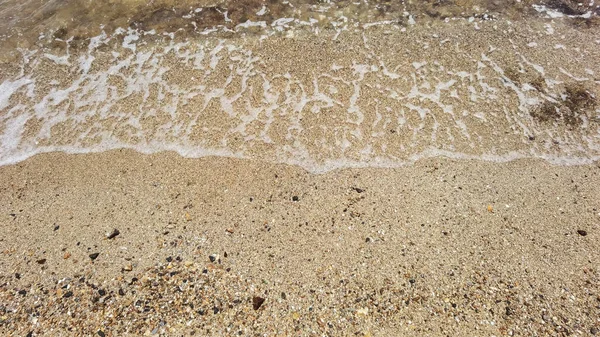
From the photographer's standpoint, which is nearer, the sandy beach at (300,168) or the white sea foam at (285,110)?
the sandy beach at (300,168)

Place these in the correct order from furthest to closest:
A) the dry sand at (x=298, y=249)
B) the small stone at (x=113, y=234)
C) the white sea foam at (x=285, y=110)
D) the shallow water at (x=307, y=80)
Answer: the shallow water at (x=307, y=80) < the white sea foam at (x=285, y=110) < the small stone at (x=113, y=234) < the dry sand at (x=298, y=249)

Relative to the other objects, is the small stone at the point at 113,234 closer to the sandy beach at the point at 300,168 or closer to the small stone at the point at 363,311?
the sandy beach at the point at 300,168

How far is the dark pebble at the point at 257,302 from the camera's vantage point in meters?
3.23

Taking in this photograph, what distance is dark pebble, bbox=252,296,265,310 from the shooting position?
10.6 ft

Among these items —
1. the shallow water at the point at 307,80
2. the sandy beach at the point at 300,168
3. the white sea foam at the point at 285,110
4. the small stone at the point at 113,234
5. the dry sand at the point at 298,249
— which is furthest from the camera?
the shallow water at the point at 307,80

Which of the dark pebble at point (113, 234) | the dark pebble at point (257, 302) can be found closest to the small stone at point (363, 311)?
the dark pebble at point (257, 302)

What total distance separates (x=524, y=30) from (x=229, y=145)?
16.9 feet

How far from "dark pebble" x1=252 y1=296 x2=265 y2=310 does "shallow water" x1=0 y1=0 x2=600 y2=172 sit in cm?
170

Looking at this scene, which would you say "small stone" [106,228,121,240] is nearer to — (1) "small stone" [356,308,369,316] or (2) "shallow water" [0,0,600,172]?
(2) "shallow water" [0,0,600,172]

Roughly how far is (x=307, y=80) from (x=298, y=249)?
9.45ft

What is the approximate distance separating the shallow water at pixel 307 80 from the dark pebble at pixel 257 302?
67.1 inches

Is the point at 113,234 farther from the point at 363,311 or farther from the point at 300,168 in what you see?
the point at 363,311

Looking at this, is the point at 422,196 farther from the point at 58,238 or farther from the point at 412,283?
the point at 58,238

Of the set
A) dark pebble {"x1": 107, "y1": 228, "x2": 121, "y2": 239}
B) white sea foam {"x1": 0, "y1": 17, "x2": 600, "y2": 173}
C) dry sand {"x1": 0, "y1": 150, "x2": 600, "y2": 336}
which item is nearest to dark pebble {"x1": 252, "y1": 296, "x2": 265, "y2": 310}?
dry sand {"x1": 0, "y1": 150, "x2": 600, "y2": 336}
